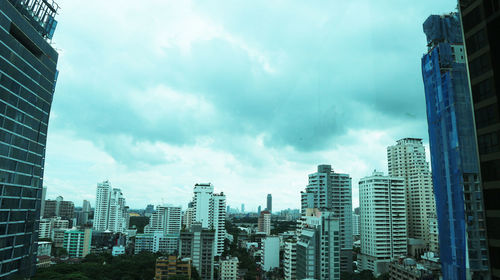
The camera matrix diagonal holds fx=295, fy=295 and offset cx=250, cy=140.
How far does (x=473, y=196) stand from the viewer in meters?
18.1

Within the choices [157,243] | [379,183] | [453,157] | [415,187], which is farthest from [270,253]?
[453,157]

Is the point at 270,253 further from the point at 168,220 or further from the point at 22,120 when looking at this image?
the point at 168,220

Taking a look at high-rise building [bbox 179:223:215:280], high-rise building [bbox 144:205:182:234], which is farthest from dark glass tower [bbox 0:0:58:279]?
high-rise building [bbox 144:205:182:234]

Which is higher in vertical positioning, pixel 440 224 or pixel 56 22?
pixel 56 22

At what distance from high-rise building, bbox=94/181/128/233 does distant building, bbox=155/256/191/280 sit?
2230 inches

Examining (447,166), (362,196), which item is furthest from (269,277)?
(447,166)

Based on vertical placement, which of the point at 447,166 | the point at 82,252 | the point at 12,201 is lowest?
the point at 82,252

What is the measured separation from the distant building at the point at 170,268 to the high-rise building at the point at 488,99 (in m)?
34.2

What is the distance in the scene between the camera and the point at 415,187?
5672 centimetres

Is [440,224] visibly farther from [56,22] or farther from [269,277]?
[56,22]

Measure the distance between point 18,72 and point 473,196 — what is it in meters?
32.0

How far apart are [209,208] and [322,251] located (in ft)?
108

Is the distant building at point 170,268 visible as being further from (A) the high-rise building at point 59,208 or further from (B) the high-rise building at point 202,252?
(A) the high-rise building at point 59,208

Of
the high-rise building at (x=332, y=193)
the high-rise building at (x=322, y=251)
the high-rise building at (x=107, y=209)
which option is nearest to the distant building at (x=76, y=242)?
the high-rise building at (x=107, y=209)
